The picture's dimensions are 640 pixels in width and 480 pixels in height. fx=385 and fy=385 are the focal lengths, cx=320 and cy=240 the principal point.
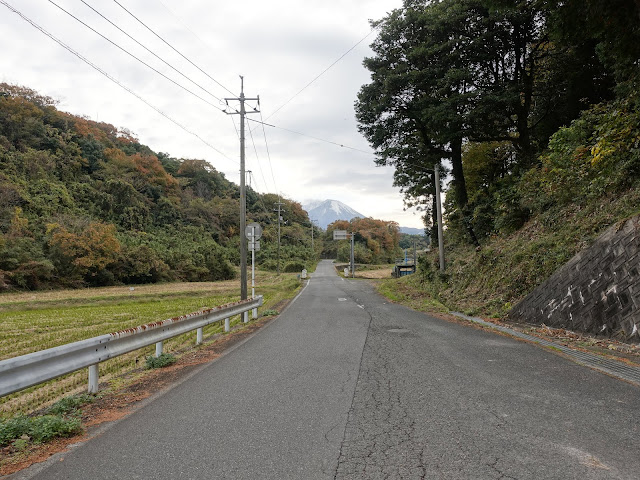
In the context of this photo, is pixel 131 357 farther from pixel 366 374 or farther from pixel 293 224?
pixel 293 224

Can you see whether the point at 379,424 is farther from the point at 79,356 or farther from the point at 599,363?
the point at 599,363

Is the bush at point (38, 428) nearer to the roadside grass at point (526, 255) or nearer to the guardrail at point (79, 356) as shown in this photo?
the guardrail at point (79, 356)

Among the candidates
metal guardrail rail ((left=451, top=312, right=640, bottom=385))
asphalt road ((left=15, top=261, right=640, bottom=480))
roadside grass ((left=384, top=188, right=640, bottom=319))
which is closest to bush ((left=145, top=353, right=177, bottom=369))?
asphalt road ((left=15, top=261, right=640, bottom=480))

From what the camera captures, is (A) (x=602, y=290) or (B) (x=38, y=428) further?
(A) (x=602, y=290)

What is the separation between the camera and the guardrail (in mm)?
3746

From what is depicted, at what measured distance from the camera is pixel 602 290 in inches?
312

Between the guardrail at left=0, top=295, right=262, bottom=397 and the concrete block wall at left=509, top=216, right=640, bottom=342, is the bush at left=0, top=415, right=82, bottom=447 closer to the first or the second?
the guardrail at left=0, top=295, right=262, bottom=397

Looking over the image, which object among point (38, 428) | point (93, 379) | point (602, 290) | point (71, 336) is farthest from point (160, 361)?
point (602, 290)

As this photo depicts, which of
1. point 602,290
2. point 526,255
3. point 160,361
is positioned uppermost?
point 526,255

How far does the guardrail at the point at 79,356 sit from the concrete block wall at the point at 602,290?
27.6 ft

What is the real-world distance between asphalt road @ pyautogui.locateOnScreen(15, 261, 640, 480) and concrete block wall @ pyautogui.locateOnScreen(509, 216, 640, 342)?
6.79 ft

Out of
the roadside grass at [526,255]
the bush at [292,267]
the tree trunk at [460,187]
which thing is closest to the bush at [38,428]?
the roadside grass at [526,255]

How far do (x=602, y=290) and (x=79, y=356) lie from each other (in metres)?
9.36

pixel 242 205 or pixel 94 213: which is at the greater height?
pixel 94 213
